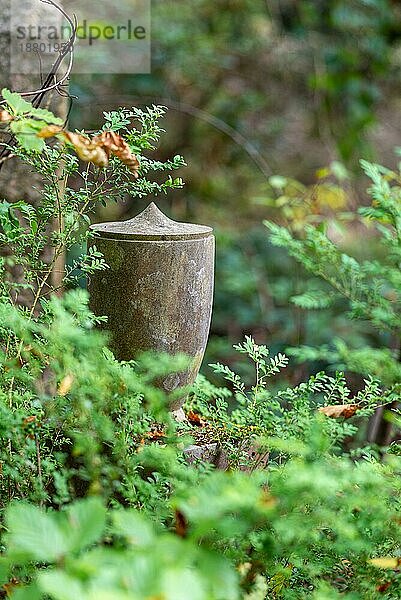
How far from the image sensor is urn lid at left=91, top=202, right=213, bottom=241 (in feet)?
5.36

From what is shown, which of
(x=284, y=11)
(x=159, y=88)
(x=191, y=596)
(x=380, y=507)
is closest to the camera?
(x=191, y=596)

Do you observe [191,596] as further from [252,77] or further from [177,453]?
[252,77]

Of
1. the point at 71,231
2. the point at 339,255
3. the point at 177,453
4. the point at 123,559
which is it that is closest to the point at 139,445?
the point at 177,453

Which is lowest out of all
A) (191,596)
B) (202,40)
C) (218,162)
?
(218,162)

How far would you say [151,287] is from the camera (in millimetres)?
1631

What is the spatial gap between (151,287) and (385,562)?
72cm

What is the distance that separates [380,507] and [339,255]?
42.5 inches

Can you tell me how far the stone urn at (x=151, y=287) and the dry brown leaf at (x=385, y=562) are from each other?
0.63 m

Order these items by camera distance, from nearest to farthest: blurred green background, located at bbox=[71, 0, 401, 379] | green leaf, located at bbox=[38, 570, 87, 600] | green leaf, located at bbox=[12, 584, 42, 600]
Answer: green leaf, located at bbox=[38, 570, 87, 600], green leaf, located at bbox=[12, 584, 42, 600], blurred green background, located at bbox=[71, 0, 401, 379]

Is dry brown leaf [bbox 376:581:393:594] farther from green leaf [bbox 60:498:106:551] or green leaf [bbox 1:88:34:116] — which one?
green leaf [bbox 1:88:34:116]

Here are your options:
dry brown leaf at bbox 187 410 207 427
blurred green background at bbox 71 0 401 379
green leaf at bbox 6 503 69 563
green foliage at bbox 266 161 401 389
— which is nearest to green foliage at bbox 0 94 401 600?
green leaf at bbox 6 503 69 563

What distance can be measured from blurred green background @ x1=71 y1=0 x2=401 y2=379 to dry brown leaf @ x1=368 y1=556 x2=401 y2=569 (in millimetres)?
2757

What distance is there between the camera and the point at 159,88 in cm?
427

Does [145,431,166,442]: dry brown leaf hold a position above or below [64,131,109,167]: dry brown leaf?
below
